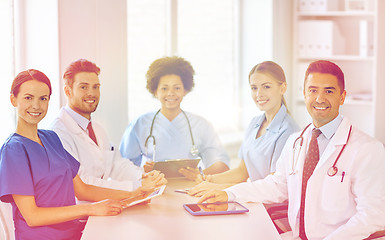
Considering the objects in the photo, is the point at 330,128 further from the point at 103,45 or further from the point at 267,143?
the point at 103,45

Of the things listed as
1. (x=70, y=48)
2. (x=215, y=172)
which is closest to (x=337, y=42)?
(x=215, y=172)

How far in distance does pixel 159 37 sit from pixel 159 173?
5.90 feet

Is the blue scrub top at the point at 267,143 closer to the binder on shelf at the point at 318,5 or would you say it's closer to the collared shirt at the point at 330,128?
the collared shirt at the point at 330,128

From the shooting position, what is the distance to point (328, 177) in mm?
2209

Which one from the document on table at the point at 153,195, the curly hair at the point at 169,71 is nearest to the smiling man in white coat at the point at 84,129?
the document on table at the point at 153,195

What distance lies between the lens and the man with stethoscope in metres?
2.10

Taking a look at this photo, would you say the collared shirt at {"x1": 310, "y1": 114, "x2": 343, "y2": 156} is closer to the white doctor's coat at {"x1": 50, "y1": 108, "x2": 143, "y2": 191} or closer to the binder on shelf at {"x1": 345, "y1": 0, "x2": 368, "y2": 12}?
the white doctor's coat at {"x1": 50, "y1": 108, "x2": 143, "y2": 191}

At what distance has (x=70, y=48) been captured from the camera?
10.0 ft

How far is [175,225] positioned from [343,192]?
2.21 ft

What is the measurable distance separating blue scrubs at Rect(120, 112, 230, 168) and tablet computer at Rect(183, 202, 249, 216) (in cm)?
86

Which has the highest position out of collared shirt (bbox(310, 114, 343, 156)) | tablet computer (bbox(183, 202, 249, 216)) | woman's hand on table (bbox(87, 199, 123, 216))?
collared shirt (bbox(310, 114, 343, 156))

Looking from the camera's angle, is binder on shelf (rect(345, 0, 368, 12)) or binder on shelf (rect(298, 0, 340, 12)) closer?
binder on shelf (rect(345, 0, 368, 12))

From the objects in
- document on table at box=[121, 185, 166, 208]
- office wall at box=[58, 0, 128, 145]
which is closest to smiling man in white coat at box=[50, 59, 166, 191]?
document on table at box=[121, 185, 166, 208]

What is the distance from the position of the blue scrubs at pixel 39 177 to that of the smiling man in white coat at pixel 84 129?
30 centimetres
